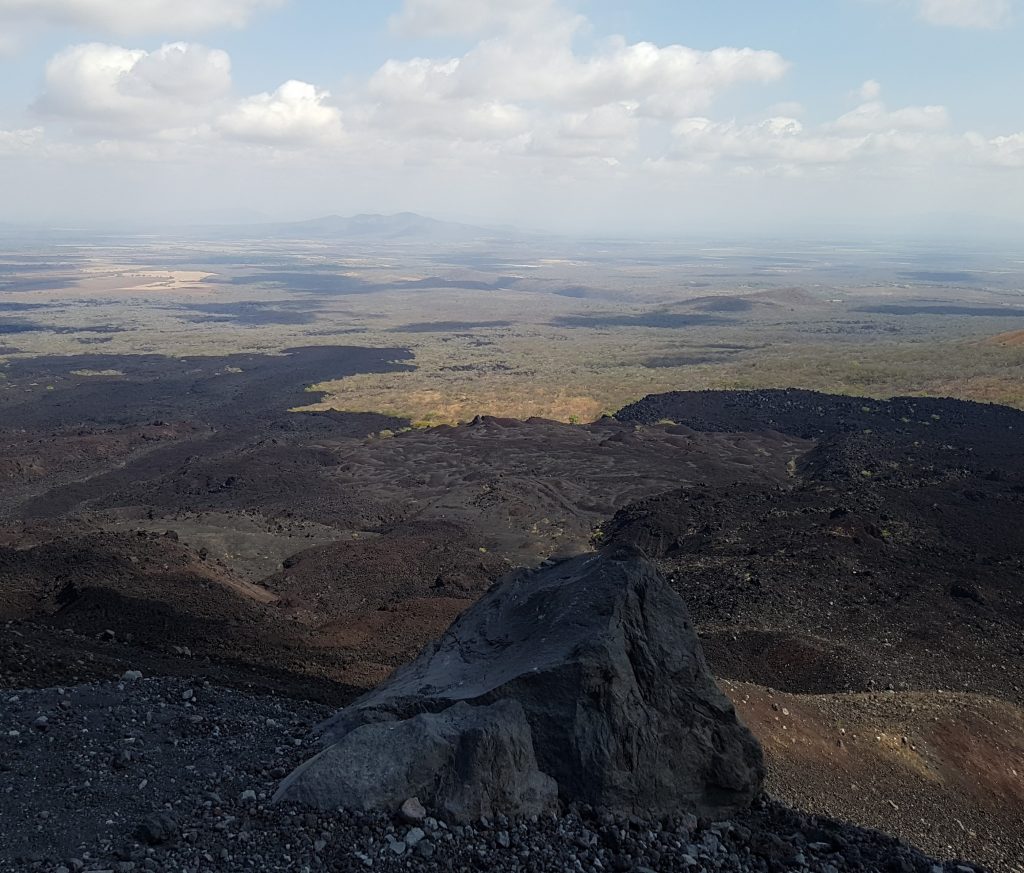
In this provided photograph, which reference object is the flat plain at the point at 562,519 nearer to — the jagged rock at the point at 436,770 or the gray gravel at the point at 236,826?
the gray gravel at the point at 236,826

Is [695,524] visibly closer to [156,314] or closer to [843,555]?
[843,555]

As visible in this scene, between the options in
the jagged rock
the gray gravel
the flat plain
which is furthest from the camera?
the flat plain

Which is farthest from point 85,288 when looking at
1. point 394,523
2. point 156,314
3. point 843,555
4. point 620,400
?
point 843,555

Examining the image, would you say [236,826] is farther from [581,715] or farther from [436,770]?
[581,715]

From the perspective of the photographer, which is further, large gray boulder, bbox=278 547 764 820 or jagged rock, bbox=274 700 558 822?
large gray boulder, bbox=278 547 764 820

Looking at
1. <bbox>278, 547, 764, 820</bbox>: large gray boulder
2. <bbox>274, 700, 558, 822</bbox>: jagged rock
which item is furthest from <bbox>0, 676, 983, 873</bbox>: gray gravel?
<bbox>278, 547, 764, 820</bbox>: large gray boulder

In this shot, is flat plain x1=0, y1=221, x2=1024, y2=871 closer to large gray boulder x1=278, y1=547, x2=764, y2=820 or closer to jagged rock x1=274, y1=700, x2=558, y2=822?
large gray boulder x1=278, y1=547, x2=764, y2=820

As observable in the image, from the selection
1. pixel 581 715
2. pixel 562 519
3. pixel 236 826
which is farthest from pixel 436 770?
pixel 562 519
